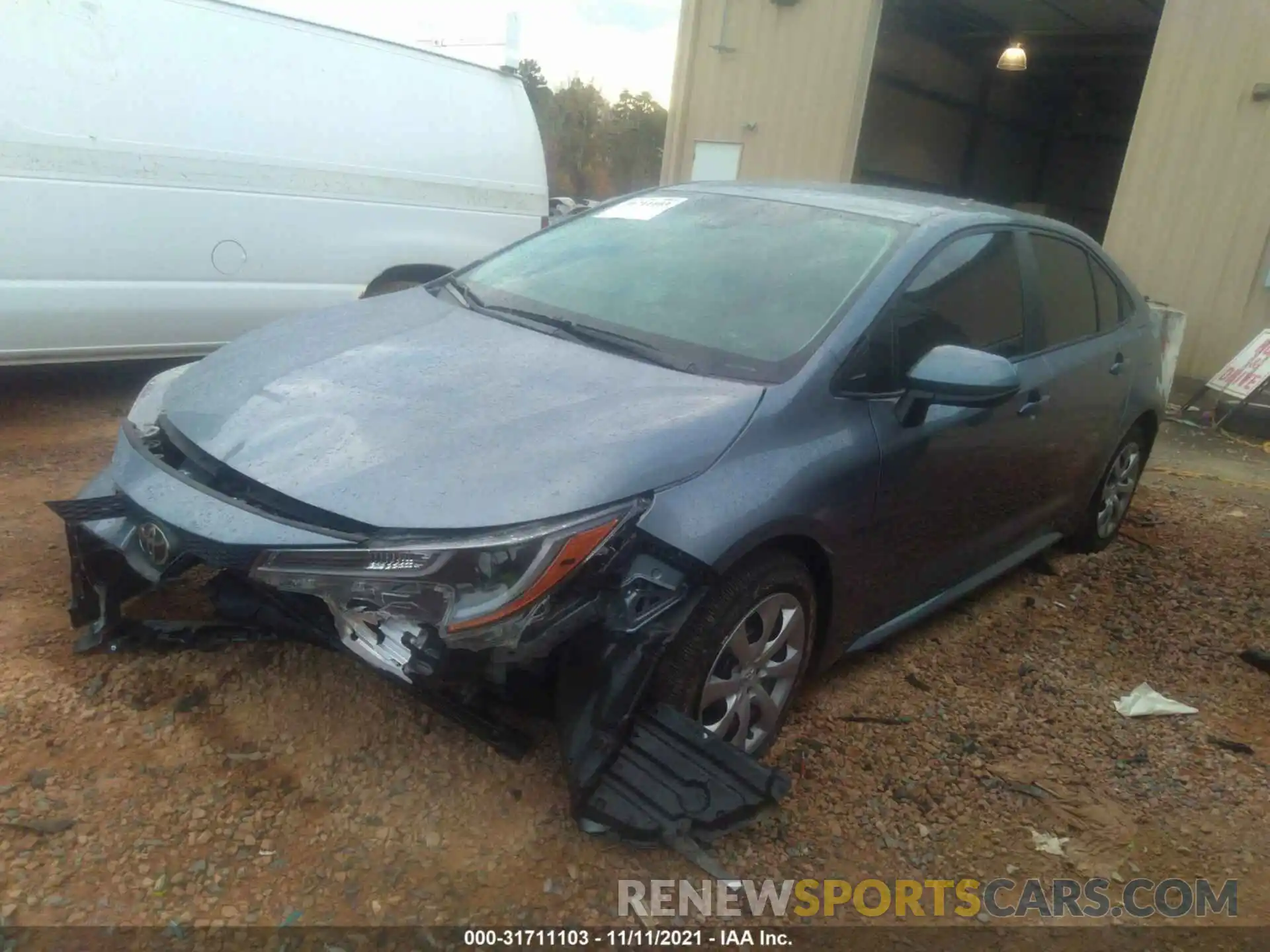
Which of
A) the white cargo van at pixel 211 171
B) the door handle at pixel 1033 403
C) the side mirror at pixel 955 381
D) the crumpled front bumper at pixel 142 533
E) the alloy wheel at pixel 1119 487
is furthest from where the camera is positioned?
the alloy wheel at pixel 1119 487

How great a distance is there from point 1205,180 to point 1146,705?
697 cm

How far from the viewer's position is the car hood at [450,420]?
2219 millimetres

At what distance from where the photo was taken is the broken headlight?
213cm

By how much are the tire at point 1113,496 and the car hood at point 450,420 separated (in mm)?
2731

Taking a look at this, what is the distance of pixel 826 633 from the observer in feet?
9.55

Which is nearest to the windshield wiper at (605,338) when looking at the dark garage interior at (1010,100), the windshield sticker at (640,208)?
the windshield sticker at (640,208)

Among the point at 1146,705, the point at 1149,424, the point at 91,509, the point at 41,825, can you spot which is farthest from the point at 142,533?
the point at 1149,424

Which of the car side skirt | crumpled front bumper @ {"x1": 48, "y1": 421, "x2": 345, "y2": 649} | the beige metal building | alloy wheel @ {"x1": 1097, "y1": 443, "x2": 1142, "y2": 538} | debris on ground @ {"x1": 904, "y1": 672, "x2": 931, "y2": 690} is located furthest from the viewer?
the beige metal building

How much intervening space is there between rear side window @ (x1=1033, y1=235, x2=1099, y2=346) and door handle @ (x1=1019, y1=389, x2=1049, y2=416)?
24 centimetres

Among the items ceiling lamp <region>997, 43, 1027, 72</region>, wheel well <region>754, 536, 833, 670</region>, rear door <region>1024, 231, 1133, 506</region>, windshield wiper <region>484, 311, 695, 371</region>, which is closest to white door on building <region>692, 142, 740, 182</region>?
ceiling lamp <region>997, 43, 1027, 72</region>

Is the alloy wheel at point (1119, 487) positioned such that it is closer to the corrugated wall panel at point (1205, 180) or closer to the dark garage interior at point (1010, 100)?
the corrugated wall panel at point (1205, 180)

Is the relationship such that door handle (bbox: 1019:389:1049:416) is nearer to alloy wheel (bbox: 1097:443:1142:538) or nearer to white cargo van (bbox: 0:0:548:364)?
alloy wheel (bbox: 1097:443:1142:538)

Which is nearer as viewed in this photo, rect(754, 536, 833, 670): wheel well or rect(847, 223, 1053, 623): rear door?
rect(754, 536, 833, 670): wheel well

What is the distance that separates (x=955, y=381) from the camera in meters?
2.79
